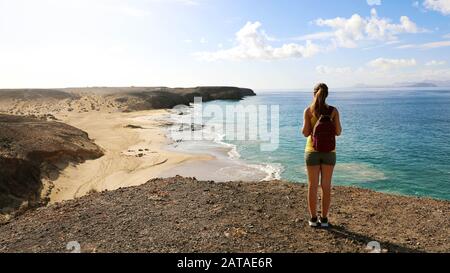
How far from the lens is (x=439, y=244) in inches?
274

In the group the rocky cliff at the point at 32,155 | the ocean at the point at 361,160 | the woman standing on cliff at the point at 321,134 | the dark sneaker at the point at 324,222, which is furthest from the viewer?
the ocean at the point at 361,160

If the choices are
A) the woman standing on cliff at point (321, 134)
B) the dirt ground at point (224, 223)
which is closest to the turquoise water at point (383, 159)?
the dirt ground at point (224, 223)

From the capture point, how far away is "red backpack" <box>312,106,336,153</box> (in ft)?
22.2

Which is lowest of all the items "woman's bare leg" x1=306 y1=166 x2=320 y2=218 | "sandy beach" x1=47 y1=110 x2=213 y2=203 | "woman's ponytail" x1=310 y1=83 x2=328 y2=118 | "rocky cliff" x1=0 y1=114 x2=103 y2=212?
"sandy beach" x1=47 y1=110 x2=213 y2=203

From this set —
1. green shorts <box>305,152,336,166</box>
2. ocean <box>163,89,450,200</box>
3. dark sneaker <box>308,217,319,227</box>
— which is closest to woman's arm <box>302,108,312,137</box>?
green shorts <box>305,152,336,166</box>

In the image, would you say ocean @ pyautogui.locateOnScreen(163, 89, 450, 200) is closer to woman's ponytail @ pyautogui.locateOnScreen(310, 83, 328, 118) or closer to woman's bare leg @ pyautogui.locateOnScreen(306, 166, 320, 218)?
woman's bare leg @ pyautogui.locateOnScreen(306, 166, 320, 218)

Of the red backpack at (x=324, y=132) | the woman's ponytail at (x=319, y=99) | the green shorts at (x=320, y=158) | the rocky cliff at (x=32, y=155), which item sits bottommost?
the rocky cliff at (x=32, y=155)

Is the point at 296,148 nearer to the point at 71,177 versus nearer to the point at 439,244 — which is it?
the point at 71,177

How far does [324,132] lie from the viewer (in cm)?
675

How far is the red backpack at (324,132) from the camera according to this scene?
6.76 meters

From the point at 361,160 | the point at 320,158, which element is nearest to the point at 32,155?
the point at 320,158

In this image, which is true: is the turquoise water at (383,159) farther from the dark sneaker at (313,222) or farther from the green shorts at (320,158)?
the green shorts at (320,158)

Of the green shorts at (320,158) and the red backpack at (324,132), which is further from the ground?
the red backpack at (324,132)
